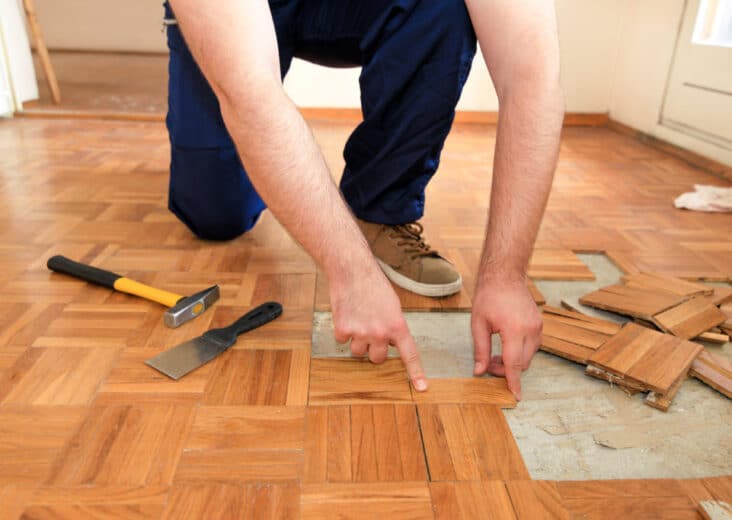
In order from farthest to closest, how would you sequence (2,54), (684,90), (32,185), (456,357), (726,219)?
(2,54)
(684,90)
(32,185)
(726,219)
(456,357)

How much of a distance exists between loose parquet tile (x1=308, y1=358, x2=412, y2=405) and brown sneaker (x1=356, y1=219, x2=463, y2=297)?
26 centimetres

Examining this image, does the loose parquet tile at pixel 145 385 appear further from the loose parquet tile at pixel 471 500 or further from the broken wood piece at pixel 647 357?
the broken wood piece at pixel 647 357

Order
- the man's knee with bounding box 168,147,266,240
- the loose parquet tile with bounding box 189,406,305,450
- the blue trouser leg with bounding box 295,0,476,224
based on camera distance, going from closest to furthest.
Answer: the loose parquet tile with bounding box 189,406,305,450 → the blue trouser leg with bounding box 295,0,476,224 → the man's knee with bounding box 168,147,266,240

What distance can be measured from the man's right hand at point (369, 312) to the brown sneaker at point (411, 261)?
369mm

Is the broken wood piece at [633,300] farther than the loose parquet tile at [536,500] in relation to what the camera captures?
Yes

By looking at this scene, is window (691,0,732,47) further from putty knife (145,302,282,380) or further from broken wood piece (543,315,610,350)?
putty knife (145,302,282,380)

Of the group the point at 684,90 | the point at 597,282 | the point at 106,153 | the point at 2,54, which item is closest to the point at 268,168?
the point at 597,282

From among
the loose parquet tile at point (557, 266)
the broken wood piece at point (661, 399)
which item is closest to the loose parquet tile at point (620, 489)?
the broken wood piece at point (661, 399)

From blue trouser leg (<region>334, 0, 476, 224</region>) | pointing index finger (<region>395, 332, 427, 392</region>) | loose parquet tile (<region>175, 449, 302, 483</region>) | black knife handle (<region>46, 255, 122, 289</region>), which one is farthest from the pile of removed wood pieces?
black knife handle (<region>46, 255, 122, 289</region>)

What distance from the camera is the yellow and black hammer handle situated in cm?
107

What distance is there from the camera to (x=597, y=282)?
124cm

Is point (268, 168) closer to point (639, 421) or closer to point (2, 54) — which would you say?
point (639, 421)

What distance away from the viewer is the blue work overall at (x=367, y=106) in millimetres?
1058

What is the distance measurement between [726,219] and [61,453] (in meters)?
1.67
